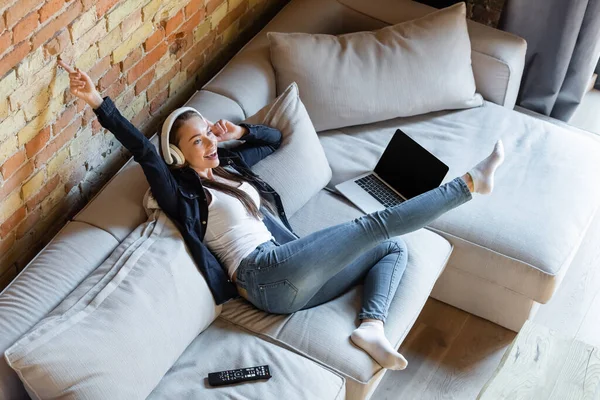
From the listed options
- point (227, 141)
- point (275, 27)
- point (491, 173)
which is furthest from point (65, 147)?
point (491, 173)

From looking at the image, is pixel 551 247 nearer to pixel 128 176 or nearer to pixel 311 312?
pixel 311 312

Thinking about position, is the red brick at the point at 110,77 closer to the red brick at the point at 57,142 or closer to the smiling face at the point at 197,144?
the red brick at the point at 57,142

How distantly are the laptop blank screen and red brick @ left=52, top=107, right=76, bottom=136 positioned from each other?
110cm

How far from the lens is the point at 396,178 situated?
2.78 m

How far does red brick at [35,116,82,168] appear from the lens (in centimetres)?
226

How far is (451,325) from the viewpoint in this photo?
2.83m

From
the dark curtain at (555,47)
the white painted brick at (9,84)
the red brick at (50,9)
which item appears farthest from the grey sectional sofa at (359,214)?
the red brick at (50,9)

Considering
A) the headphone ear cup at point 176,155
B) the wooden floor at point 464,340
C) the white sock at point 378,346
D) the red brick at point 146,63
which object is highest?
the red brick at point 146,63

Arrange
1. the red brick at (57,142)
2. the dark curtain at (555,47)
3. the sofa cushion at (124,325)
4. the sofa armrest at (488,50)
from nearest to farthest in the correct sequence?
the sofa cushion at (124,325) < the red brick at (57,142) < the sofa armrest at (488,50) < the dark curtain at (555,47)

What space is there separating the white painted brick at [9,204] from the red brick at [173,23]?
802 millimetres

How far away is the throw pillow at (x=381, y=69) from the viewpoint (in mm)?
2896

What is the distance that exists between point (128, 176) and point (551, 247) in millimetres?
1402

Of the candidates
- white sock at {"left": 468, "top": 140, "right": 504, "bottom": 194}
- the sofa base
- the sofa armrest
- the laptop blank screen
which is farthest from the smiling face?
the sofa armrest

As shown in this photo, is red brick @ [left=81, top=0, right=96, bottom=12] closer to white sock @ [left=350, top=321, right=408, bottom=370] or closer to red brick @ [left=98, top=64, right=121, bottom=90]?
red brick @ [left=98, top=64, right=121, bottom=90]
